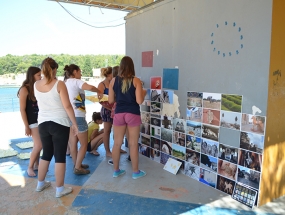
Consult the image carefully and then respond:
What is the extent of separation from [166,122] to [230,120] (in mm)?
1140

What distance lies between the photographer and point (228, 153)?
8.43ft

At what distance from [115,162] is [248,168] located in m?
1.64

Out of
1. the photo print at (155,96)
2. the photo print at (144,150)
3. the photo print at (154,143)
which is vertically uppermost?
the photo print at (155,96)

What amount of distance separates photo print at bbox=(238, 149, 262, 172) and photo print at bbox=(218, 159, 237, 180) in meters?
0.11

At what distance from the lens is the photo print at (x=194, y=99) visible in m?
2.88

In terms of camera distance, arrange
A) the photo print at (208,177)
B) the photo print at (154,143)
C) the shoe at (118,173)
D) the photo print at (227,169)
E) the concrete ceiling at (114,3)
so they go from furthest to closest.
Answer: the concrete ceiling at (114,3), the photo print at (154,143), the shoe at (118,173), the photo print at (208,177), the photo print at (227,169)

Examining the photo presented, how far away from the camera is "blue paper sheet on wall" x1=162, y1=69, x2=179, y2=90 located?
324cm

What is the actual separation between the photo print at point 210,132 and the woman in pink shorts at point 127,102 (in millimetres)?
832

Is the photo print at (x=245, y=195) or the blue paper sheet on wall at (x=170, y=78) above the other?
the blue paper sheet on wall at (x=170, y=78)

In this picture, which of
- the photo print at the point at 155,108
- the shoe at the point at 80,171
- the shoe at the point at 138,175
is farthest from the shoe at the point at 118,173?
the photo print at the point at 155,108

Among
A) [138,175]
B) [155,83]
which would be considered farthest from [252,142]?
[155,83]

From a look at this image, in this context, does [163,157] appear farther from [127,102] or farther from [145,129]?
[127,102]

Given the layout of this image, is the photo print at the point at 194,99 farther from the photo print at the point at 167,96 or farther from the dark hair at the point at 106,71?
the dark hair at the point at 106,71

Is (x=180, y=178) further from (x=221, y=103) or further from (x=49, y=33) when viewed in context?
(x=49, y=33)
